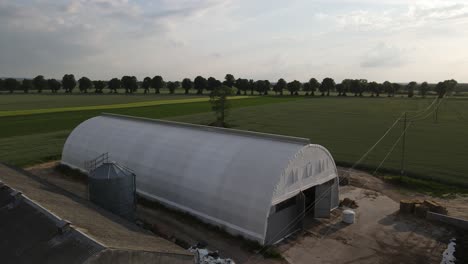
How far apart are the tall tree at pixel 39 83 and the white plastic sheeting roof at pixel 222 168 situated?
145448mm

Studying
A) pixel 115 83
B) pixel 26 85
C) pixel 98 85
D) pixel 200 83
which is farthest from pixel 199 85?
pixel 26 85

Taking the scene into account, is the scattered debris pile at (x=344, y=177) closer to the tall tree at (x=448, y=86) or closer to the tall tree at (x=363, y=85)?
the tall tree at (x=448, y=86)

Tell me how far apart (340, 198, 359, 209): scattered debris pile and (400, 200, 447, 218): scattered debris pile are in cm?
290

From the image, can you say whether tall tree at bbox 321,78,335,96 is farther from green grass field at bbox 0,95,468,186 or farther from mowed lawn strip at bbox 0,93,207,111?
green grass field at bbox 0,95,468,186

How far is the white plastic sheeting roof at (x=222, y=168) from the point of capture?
18.0 metres

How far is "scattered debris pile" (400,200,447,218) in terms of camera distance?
848 inches

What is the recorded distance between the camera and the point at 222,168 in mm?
19922

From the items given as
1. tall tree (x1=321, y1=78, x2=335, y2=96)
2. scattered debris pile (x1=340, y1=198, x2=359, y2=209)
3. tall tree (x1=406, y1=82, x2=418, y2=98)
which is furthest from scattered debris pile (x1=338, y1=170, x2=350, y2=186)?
tall tree (x1=406, y1=82, x2=418, y2=98)

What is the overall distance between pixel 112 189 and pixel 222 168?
20.1 ft

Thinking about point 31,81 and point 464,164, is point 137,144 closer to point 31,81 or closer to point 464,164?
point 464,164

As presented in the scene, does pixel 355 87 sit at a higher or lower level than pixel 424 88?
higher

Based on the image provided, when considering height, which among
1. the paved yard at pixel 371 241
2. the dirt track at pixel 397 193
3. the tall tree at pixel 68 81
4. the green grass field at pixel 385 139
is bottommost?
the paved yard at pixel 371 241

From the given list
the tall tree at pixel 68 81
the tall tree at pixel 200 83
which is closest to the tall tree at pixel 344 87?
the tall tree at pixel 200 83

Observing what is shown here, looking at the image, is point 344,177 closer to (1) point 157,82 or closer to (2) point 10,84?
(1) point 157,82
